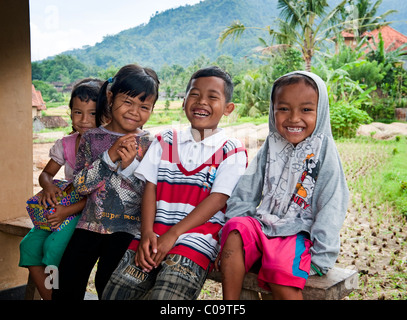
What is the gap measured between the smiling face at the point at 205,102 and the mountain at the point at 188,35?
286 inches

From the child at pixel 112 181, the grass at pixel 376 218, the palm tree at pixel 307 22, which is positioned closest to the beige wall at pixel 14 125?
the child at pixel 112 181

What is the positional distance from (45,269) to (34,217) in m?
A: 0.24

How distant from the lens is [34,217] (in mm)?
1876

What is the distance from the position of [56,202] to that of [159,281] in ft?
2.50

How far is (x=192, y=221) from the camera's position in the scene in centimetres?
147

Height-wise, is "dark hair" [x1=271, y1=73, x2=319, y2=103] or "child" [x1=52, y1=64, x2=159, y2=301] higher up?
"dark hair" [x1=271, y1=73, x2=319, y2=103]

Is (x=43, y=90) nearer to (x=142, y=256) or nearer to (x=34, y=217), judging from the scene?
(x=34, y=217)

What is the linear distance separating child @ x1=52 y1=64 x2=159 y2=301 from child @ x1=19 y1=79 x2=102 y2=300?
0.12m

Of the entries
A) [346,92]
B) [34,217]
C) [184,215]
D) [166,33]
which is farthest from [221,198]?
[166,33]

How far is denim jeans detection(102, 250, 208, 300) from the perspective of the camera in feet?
4.35

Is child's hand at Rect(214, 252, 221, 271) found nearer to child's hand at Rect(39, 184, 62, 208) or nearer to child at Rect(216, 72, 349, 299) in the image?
child at Rect(216, 72, 349, 299)

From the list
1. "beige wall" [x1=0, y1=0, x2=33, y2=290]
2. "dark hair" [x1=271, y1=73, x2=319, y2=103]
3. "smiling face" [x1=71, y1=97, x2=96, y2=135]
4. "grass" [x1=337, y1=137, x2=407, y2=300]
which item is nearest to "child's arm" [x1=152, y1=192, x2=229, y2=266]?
"dark hair" [x1=271, y1=73, x2=319, y2=103]

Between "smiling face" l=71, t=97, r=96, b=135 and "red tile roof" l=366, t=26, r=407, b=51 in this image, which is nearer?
"smiling face" l=71, t=97, r=96, b=135

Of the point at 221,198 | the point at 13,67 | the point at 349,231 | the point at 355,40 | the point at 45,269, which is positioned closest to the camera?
the point at 221,198
